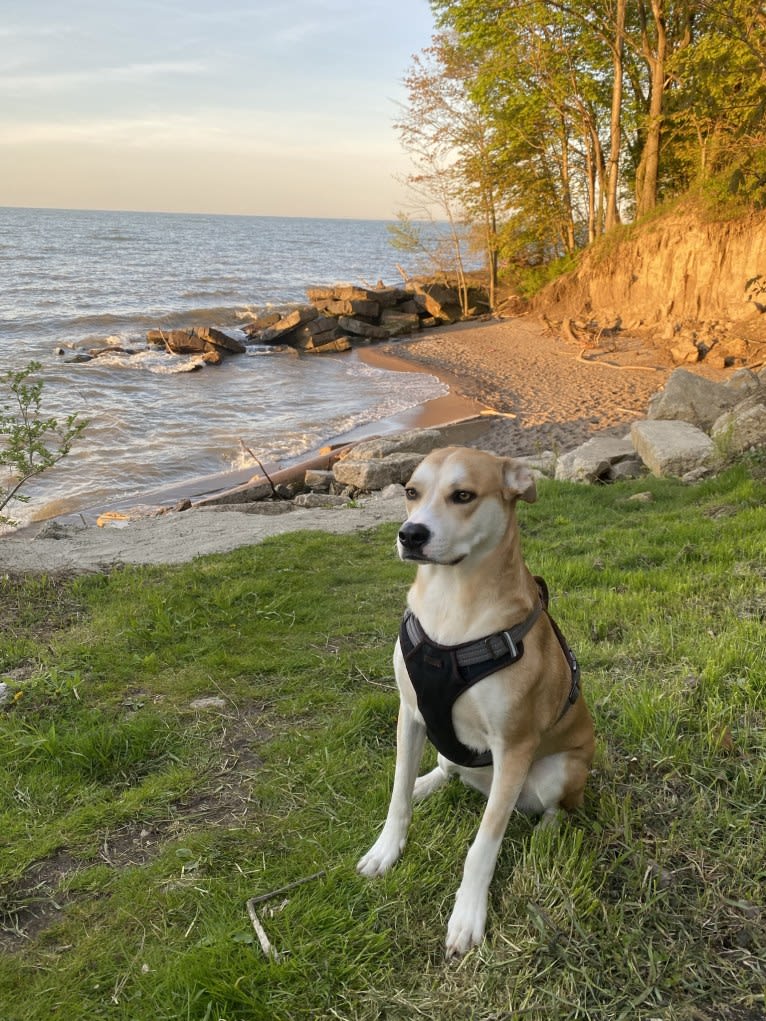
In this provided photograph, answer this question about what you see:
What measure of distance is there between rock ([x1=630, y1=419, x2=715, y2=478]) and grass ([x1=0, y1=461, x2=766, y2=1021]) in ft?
15.4

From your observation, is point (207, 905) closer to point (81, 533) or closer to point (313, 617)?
point (313, 617)

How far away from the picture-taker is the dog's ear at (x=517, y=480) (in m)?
2.78

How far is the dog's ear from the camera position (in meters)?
2.78

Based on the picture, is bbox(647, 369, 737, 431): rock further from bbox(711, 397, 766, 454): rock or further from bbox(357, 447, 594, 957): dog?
bbox(357, 447, 594, 957): dog

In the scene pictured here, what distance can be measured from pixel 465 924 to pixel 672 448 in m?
8.86

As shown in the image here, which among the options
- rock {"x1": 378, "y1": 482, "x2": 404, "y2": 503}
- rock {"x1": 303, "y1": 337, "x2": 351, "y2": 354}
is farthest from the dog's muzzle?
rock {"x1": 303, "y1": 337, "x2": 351, "y2": 354}

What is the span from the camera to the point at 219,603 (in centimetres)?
564

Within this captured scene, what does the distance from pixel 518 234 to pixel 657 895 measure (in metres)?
33.2

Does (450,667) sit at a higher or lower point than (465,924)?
higher

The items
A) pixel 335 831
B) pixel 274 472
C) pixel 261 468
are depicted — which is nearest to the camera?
pixel 335 831

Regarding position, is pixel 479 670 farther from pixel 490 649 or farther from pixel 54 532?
pixel 54 532

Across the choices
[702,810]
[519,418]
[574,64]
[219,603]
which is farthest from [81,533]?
[574,64]

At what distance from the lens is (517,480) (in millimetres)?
2791

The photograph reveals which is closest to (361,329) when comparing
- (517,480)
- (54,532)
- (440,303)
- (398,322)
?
(398,322)
